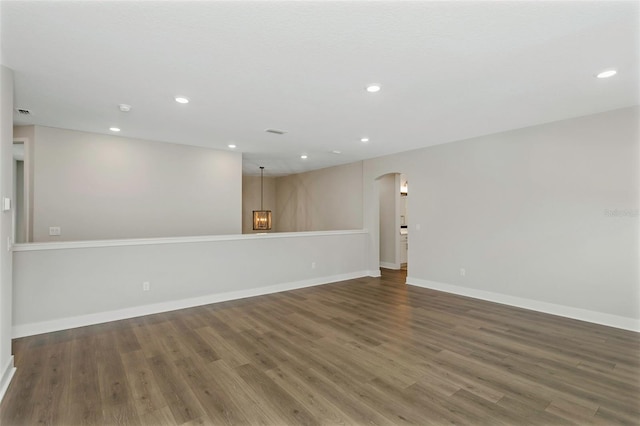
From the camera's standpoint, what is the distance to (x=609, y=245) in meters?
3.81

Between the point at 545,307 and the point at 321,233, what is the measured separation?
3.83m

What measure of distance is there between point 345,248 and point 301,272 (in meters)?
1.24

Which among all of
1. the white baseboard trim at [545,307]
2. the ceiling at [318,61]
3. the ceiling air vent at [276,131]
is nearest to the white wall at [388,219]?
the white baseboard trim at [545,307]

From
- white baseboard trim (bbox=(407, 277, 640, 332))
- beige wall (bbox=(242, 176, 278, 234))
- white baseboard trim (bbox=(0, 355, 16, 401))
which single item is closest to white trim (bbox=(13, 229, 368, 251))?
white baseboard trim (bbox=(0, 355, 16, 401))

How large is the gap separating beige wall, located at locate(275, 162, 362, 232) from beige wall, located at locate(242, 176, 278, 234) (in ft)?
0.79

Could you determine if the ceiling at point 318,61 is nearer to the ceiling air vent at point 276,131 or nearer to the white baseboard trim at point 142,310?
the ceiling air vent at point 276,131

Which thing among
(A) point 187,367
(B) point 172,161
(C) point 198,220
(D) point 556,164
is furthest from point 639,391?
(B) point 172,161

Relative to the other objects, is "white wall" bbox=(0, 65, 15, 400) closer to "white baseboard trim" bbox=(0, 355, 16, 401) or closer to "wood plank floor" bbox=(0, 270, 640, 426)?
"white baseboard trim" bbox=(0, 355, 16, 401)

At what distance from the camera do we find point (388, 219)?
26.4 feet

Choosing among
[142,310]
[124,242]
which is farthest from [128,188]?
[142,310]

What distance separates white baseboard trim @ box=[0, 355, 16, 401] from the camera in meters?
2.33

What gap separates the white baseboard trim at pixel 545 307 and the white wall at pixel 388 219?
7.00 ft

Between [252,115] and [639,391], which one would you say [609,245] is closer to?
[639,391]

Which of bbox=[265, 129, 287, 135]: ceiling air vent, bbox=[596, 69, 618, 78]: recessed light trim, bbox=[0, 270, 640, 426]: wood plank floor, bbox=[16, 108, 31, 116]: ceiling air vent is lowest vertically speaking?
bbox=[0, 270, 640, 426]: wood plank floor
